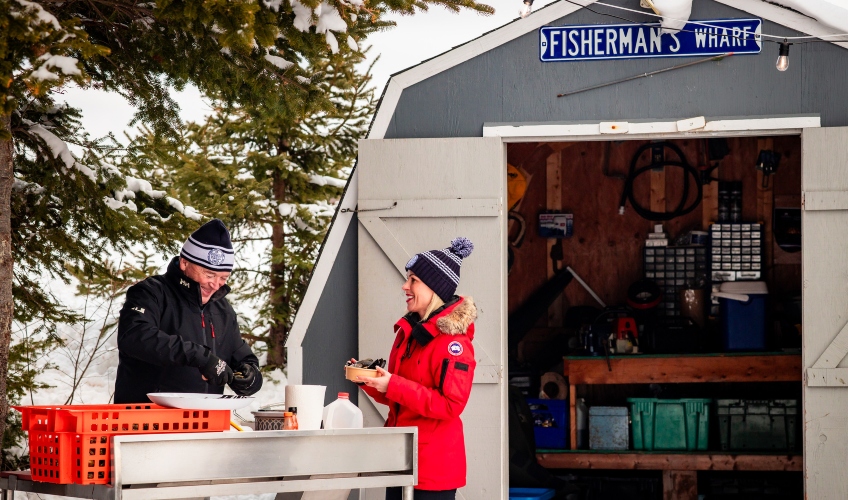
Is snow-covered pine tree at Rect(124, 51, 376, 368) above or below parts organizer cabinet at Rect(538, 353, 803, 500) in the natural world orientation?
above

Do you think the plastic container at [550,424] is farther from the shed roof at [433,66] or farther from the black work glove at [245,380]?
the black work glove at [245,380]

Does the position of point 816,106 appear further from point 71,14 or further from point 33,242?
point 33,242

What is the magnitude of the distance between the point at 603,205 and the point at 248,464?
5961 mm

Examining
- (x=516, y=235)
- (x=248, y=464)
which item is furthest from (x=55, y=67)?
(x=516, y=235)

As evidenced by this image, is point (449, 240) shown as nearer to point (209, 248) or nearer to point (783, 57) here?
point (209, 248)

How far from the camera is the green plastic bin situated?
26.0 ft

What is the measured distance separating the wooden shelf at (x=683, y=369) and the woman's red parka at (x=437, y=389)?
3.81 meters

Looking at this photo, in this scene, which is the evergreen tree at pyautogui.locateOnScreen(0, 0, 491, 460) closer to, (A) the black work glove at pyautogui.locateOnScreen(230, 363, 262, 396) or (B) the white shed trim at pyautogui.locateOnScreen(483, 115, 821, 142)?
(B) the white shed trim at pyautogui.locateOnScreen(483, 115, 821, 142)

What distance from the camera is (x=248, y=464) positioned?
3416mm

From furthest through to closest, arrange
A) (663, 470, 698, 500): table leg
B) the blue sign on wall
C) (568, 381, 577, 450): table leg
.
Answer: (568, 381, 577, 450): table leg, (663, 470, 698, 500): table leg, the blue sign on wall

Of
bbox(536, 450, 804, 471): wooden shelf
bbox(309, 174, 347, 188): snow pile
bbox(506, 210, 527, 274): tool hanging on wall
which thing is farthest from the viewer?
bbox(309, 174, 347, 188): snow pile

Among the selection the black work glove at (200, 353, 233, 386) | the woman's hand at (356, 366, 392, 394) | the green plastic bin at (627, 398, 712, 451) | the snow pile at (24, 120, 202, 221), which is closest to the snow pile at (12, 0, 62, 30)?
the black work glove at (200, 353, 233, 386)

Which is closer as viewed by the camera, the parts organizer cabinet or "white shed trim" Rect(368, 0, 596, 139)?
"white shed trim" Rect(368, 0, 596, 139)

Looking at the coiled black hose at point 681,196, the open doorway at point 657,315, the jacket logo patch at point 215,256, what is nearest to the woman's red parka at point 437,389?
the jacket logo patch at point 215,256
